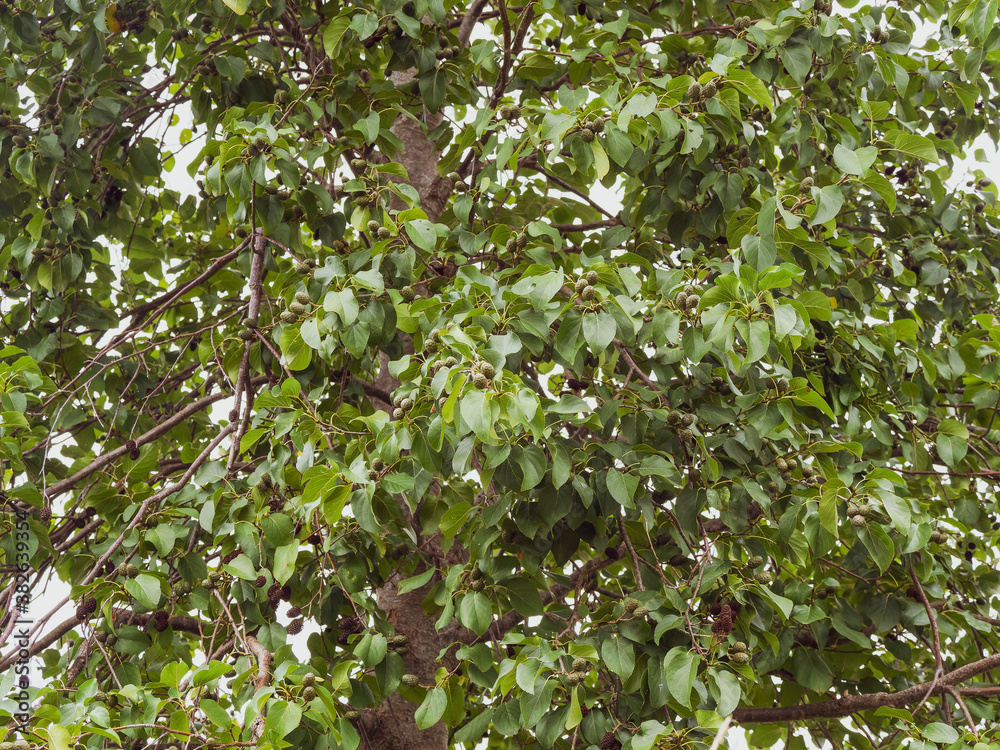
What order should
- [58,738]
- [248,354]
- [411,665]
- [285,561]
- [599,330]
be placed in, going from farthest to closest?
[411,665] → [248,354] → [285,561] → [599,330] → [58,738]

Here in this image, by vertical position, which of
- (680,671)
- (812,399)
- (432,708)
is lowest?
(432,708)

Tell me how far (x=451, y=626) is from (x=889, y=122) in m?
2.72

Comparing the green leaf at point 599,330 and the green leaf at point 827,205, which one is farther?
the green leaf at point 827,205

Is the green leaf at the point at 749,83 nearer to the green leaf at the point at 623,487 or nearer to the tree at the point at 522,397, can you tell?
the tree at the point at 522,397

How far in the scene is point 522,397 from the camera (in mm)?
1819

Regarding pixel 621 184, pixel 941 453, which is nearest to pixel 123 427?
pixel 621 184

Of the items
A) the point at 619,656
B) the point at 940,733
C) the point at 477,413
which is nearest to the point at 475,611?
the point at 619,656

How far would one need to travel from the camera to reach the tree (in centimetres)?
217

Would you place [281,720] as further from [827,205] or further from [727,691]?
[827,205]

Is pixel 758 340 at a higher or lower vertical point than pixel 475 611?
higher

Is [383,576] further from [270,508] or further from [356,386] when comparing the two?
[356,386]

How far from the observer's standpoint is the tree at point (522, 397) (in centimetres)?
217

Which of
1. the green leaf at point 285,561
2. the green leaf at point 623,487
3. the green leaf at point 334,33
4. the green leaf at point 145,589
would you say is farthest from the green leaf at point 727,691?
the green leaf at point 334,33

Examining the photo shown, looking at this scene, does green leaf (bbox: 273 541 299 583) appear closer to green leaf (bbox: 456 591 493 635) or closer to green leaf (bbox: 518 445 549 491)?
green leaf (bbox: 456 591 493 635)
